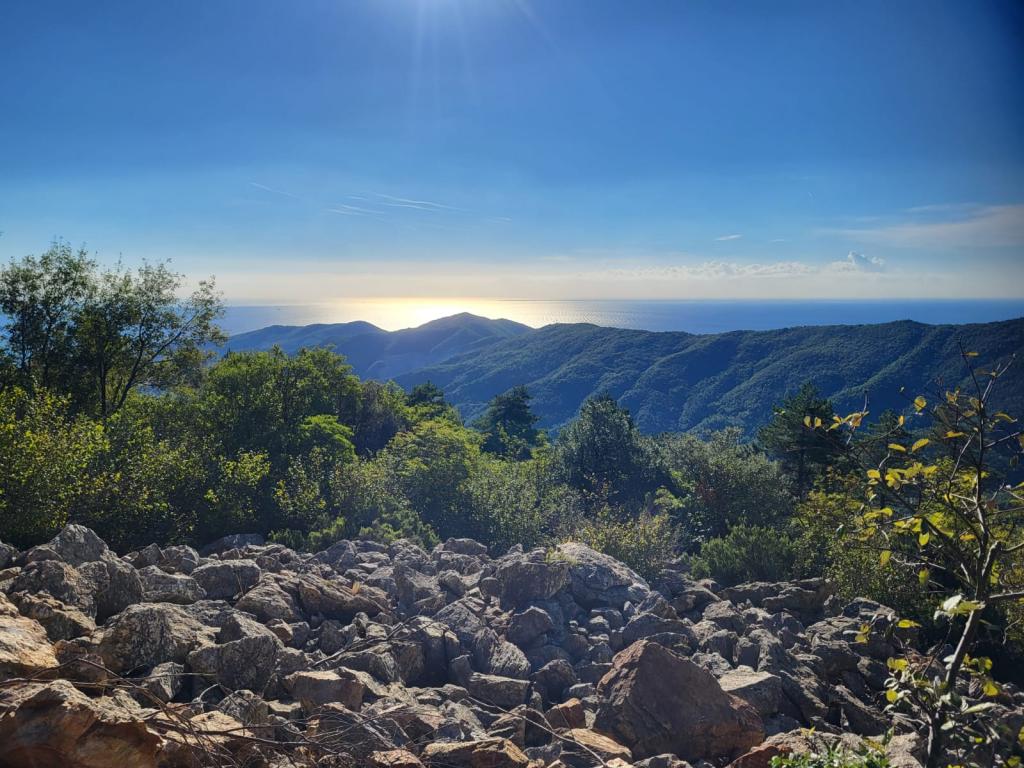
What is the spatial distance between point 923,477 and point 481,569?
1290cm

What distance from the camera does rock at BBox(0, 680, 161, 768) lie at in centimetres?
528

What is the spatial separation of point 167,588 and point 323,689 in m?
4.13

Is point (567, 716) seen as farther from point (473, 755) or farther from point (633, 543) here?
point (633, 543)

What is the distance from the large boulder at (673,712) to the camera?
376 inches

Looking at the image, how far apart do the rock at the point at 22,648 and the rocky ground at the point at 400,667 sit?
0.03 metres

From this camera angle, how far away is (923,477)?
4996mm

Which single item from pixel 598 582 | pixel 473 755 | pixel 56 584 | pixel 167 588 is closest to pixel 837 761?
pixel 473 755

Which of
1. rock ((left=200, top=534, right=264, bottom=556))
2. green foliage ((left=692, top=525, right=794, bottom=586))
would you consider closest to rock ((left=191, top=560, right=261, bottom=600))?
rock ((left=200, top=534, right=264, bottom=556))

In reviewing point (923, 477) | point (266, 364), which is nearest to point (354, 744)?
point (923, 477)

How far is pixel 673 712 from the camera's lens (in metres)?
9.80

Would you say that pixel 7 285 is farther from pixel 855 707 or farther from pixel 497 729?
pixel 855 707

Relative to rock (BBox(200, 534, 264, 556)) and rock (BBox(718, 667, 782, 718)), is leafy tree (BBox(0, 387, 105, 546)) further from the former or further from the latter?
rock (BBox(718, 667, 782, 718))

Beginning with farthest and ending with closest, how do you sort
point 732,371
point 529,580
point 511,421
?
point 732,371 → point 511,421 → point 529,580

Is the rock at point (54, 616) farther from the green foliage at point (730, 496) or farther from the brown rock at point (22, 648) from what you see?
the green foliage at point (730, 496)
